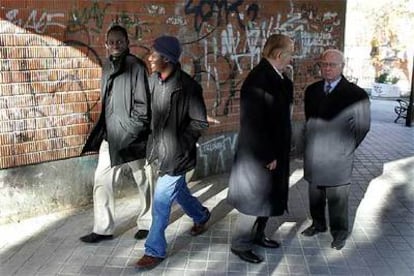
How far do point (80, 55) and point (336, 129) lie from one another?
277cm

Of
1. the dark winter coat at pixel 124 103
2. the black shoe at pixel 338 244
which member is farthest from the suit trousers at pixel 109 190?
the black shoe at pixel 338 244

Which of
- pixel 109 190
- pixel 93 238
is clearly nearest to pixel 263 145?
pixel 109 190

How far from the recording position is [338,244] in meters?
4.38

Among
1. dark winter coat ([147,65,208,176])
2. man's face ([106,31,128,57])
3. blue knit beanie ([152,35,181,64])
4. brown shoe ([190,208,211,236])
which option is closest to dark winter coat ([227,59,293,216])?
dark winter coat ([147,65,208,176])

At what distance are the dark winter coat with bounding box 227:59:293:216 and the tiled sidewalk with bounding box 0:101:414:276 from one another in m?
0.54

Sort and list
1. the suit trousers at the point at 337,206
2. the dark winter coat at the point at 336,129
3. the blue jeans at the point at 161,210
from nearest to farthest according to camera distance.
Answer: the blue jeans at the point at 161,210 < the dark winter coat at the point at 336,129 < the suit trousers at the point at 337,206

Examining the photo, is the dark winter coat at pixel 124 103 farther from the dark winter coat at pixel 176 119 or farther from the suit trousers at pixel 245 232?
the suit trousers at pixel 245 232

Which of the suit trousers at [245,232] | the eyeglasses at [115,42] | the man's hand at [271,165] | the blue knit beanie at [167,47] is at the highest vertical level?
the eyeglasses at [115,42]

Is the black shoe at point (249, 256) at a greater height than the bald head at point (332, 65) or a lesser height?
lesser

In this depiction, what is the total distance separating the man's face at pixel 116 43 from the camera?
159 inches

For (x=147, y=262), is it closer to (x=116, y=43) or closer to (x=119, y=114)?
(x=119, y=114)

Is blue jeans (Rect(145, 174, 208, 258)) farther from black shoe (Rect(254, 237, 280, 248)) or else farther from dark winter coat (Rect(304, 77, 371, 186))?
dark winter coat (Rect(304, 77, 371, 186))

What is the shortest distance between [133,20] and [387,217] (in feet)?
11.8

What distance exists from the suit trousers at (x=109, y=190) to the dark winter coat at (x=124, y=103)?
140mm
